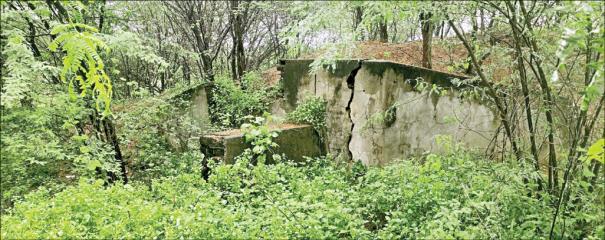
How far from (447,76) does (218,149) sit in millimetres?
3162

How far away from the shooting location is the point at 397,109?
6.02 meters

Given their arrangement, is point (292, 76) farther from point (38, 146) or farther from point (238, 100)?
point (38, 146)

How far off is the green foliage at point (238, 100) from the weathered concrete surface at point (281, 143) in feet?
5.90

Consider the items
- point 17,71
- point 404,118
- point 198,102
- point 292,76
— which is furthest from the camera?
point 198,102

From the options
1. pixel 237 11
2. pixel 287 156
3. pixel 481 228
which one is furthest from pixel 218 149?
pixel 237 11

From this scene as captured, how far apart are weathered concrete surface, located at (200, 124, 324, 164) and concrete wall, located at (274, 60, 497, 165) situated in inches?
20.2

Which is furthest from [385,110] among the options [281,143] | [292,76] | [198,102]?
[198,102]

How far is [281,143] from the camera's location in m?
5.85

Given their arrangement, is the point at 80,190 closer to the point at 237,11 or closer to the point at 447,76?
the point at 447,76

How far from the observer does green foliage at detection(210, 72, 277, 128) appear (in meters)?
8.14

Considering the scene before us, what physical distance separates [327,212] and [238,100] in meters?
5.47

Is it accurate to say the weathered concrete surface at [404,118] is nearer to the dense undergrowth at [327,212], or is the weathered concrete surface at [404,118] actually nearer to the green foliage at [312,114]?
the green foliage at [312,114]

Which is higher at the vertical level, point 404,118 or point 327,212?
point 404,118

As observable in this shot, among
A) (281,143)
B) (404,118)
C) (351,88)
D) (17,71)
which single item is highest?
(17,71)
